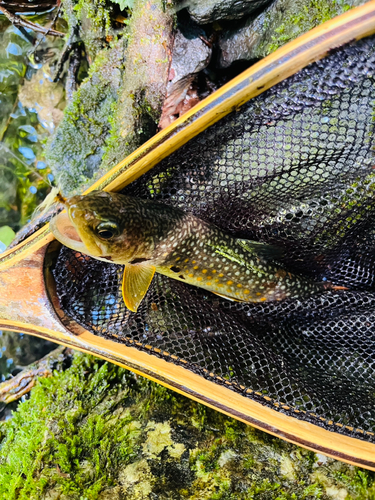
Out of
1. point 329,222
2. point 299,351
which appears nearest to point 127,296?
point 299,351

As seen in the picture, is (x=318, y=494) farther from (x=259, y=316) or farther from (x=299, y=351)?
(x=259, y=316)

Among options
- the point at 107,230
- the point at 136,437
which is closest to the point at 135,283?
the point at 107,230

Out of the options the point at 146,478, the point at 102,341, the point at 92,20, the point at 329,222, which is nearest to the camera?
the point at 146,478

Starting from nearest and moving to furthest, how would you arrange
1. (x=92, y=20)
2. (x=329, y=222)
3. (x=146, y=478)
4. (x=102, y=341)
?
(x=146, y=478) → (x=102, y=341) → (x=329, y=222) → (x=92, y=20)

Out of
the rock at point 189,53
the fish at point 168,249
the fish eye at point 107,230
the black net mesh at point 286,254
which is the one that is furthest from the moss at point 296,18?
the fish eye at point 107,230

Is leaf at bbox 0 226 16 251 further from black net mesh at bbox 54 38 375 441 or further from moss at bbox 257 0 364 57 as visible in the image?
moss at bbox 257 0 364 57

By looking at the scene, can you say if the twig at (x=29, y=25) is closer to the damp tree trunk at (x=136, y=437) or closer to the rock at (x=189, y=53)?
the damp tree trunk at (x=136, y=437)

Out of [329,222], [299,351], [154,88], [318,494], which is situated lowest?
[318,494]
